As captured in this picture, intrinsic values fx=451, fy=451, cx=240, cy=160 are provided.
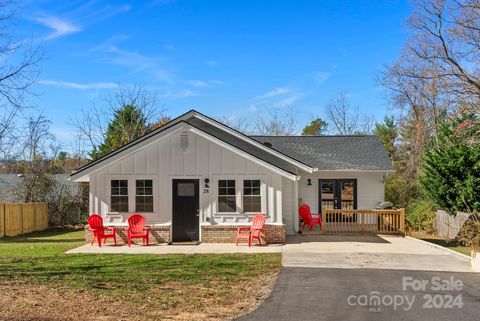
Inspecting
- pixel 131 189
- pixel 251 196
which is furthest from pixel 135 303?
pixel 131 189

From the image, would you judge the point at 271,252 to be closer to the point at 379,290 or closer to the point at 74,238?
the point at 379,290

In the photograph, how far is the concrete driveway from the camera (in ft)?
23.5

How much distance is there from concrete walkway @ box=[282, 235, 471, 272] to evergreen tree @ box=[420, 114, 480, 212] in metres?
4.09

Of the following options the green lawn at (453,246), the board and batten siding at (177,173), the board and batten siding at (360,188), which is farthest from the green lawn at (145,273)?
the board and batten siding at (360,188)

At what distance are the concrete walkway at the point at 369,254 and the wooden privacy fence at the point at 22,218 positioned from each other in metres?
12.7

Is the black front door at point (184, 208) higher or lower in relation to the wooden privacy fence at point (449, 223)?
higher

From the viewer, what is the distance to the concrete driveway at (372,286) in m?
7.15

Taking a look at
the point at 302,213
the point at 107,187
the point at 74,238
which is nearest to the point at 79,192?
the point at 74,238

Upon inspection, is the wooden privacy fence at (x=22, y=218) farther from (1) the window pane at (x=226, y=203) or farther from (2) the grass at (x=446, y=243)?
(2) the grass at (x=446, y=243)

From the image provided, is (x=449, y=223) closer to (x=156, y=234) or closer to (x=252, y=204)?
(x=252, y=204)

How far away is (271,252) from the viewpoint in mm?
13312

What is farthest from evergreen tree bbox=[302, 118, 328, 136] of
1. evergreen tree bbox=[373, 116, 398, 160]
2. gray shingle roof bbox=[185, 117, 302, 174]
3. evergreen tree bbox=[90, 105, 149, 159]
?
gray shingle roof bbox=[185, 117, 302, 174]

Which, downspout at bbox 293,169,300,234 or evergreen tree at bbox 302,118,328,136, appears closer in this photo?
downspout at bbox 293,169,300,234

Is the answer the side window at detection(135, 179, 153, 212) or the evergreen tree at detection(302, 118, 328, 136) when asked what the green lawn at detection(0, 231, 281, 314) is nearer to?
the side window at detection(135, 179, 153, 212)
